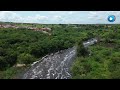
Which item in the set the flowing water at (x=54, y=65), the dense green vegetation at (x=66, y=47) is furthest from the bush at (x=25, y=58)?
the flowing water at (x=54, y=65)

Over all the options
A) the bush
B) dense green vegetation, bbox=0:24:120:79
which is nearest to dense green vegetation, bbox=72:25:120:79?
dense green vegetation, bbox=0:24:120:79

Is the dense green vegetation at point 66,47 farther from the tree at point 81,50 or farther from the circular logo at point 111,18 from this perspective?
the circular logo at point 111,18

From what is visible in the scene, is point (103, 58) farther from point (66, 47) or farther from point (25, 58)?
point (25, 58)

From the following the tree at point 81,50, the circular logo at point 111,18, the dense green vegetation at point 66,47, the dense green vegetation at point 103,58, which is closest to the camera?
the circular logo at point 111,18

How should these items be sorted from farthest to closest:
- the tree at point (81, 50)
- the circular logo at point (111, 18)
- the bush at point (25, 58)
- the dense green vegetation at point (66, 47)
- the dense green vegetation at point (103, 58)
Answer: the tree at point (81, 50), the bush at point (25, 58), the dense green vegetation at point (103, 58), the dense green vegetation at point (66, 47), the circular logo at point (111, 18)

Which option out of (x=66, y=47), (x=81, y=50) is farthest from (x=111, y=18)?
(x=66, y=47)

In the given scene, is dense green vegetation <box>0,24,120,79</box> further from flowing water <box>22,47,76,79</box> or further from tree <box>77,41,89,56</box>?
flowing water <box>22,47,76,79</box>
